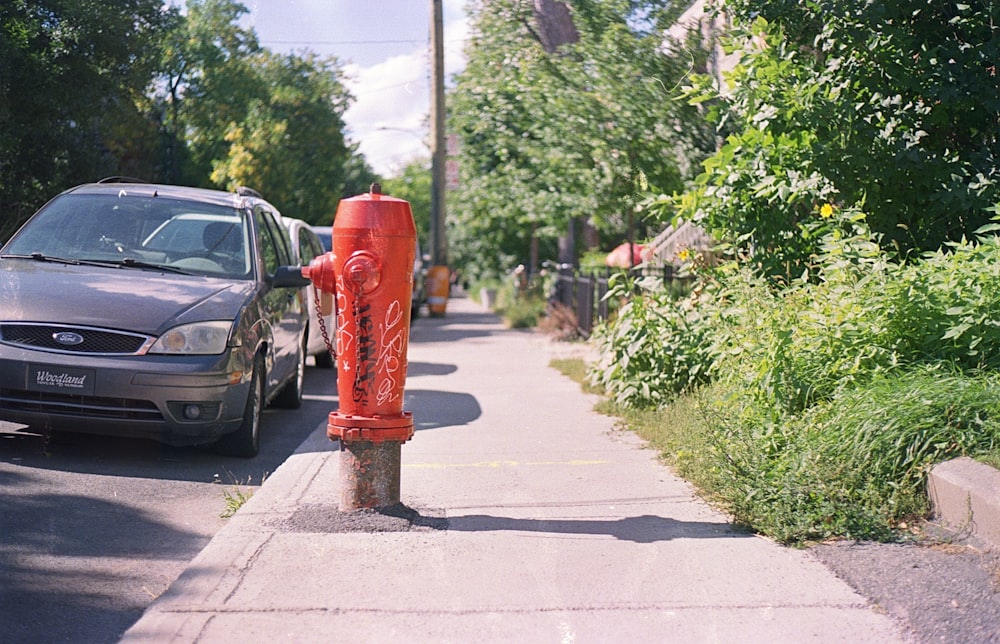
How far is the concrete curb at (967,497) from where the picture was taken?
496 cm

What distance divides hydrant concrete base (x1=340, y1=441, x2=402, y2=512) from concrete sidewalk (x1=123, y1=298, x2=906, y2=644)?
0.13m

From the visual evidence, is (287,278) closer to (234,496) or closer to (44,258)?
(44,258)

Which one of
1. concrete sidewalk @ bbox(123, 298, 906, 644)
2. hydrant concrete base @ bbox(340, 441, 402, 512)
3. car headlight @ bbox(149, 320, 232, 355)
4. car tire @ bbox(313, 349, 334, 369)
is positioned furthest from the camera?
car tire @ bbox(313, 349, 334, 369)

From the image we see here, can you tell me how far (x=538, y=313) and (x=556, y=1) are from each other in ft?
30.3

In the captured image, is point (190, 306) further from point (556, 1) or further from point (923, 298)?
point (556, 1)

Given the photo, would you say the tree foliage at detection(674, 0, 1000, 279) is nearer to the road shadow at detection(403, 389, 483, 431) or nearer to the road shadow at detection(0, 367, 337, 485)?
the road shadow at detection(403, 389, 483, 431)

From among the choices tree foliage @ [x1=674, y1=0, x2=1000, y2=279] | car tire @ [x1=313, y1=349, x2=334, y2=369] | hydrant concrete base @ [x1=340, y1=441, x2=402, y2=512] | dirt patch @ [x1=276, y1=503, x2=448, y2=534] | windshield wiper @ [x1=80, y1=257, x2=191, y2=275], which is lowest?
car tire @ [x1=313, y1=349, x2=334, y2=369]

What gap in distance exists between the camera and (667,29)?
14.0 meters

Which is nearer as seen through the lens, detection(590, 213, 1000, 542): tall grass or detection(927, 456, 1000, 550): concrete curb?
detection(927, 456, 1000, 550): concrete curb

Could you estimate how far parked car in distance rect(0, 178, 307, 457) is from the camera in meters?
7.04

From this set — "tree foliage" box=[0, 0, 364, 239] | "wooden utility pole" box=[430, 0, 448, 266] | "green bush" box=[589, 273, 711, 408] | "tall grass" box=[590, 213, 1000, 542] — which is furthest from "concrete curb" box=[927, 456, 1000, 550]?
"wooden utility pole" box=[430, 0, 448, 266]

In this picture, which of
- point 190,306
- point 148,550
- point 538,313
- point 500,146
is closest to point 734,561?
point 148,550

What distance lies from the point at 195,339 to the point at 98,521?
158 centimetres

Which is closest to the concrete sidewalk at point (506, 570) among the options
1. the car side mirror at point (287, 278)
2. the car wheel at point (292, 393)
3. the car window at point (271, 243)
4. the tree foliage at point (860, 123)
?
the car side mirror at point (287, 278)
